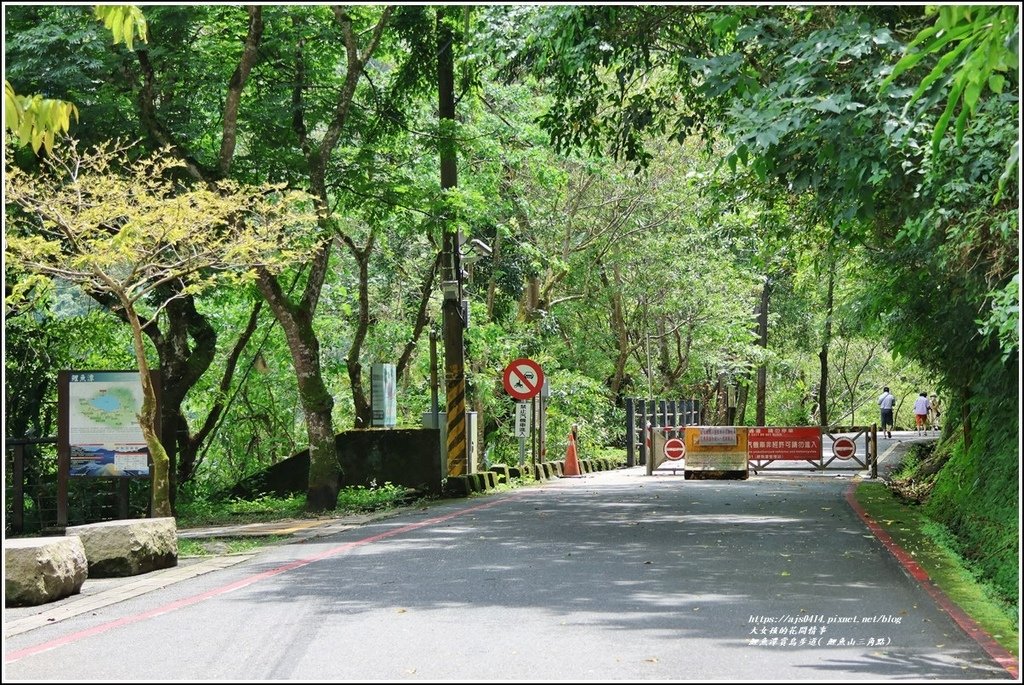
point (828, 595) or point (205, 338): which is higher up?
point (205, 338)

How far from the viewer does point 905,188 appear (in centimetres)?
1266

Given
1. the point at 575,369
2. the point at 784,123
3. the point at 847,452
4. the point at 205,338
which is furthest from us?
the point at 575,369

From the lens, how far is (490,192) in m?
25.2

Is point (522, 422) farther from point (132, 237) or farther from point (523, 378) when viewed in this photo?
point (132, 237)

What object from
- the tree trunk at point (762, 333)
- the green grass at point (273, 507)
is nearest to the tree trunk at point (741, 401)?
the tree trunk at point (762, 333)

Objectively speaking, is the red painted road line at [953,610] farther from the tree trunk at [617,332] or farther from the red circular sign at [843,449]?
the tree trunk at [617,332]

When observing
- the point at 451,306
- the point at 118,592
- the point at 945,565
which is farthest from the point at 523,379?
the point at 118,592

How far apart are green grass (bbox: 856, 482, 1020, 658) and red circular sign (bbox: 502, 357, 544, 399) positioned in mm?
8250

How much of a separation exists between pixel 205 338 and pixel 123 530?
10.3m

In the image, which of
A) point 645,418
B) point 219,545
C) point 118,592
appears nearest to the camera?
point 118,592

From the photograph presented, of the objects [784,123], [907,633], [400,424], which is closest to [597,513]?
[784,123]

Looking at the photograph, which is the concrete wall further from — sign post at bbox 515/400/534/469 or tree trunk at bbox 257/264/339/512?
sign post at bbox 515/400/534/469

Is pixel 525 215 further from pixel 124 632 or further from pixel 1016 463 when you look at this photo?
pixel 124 632

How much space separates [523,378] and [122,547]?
566 inches
